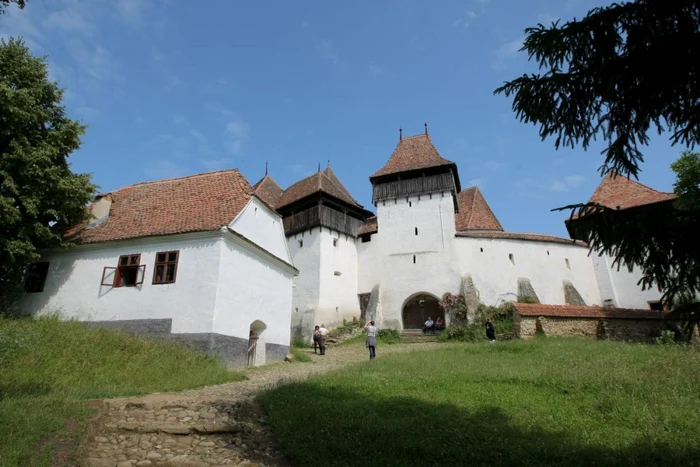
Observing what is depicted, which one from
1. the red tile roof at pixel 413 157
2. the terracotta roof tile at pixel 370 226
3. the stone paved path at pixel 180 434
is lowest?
the stone paved path at pixel 180 434

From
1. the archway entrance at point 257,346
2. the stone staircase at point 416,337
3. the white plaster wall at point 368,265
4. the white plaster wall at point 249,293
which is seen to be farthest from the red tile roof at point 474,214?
the archway entrance at point 257,346

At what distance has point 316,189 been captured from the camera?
2859 centimetres

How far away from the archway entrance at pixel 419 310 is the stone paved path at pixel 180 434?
19934 mm

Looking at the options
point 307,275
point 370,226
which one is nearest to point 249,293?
point 307,275

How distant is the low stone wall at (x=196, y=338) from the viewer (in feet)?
45.3

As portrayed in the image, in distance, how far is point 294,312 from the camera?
27.8m

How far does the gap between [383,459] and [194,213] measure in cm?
1250

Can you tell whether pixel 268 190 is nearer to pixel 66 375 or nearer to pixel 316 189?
pixel 316 189

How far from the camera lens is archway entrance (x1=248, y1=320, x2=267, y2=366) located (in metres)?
16.7

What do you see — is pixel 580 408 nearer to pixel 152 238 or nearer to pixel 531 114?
pixel 531 114

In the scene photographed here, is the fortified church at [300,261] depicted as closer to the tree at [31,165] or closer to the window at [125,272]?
the window at [125,272]

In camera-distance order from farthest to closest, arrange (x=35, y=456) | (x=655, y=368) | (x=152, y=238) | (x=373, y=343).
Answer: (x=373, y=343) < (x=152, y=238) < (x=655, y=368) < (x=35, y=456)

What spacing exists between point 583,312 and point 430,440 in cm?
1620

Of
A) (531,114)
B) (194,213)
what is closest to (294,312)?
(194,213)
